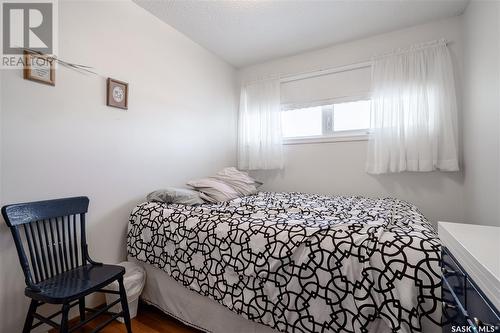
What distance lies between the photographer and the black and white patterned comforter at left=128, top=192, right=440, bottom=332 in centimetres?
97

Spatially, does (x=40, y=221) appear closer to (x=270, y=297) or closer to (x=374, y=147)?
(x=270, y=297)

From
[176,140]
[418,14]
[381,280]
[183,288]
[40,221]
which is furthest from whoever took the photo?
[176,140]

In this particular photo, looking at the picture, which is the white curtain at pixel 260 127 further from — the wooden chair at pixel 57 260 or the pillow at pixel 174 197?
the wooden chair at pixel 57 260

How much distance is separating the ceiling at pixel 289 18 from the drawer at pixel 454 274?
216cm

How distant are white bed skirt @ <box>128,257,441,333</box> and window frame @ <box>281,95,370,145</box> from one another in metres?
2.15

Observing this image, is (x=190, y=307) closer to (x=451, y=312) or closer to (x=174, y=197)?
(x=174, y=197)

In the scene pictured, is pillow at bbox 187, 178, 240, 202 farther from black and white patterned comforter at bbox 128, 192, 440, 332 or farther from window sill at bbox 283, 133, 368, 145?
window sill at bbox 283, 133, 368, 145

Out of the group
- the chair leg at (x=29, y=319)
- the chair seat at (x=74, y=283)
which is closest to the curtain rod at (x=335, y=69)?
the chair seat at (x=74, y=283)

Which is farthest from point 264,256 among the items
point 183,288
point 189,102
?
point 189,102

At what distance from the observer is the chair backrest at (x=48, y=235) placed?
4.20 feet

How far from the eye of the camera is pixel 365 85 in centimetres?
266

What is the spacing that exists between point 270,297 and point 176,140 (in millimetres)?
1854

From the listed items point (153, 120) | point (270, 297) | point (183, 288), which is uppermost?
point (153, 120)

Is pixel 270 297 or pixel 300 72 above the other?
pixel 300 72
